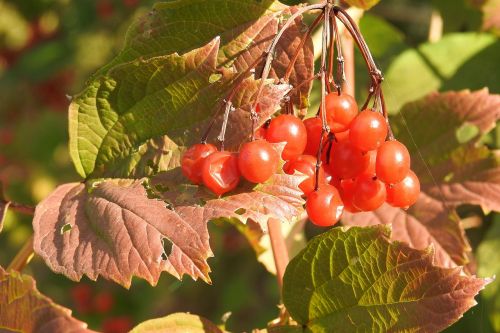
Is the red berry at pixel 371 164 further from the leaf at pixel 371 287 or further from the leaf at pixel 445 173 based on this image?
the leaf at pixel 445 173

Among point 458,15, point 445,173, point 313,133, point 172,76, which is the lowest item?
point 445,173

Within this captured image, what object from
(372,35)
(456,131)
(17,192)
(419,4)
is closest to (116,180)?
(456,131)

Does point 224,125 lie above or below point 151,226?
above

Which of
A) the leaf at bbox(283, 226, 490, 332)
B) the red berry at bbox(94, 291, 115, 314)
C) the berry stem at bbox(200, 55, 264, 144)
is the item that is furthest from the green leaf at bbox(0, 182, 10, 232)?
the red berry at bbox(94, 291, 115, 314)

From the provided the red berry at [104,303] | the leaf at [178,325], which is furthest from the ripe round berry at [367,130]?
the red berry at [104,303]

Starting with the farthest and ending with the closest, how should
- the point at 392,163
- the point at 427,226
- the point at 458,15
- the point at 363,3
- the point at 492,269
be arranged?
1. the point at 458,15
2. the point at 492,269
3. the point at 427,226
4. the point at 363,3
5. the point at 392,163

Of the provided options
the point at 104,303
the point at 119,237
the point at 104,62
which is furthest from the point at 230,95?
the point at 104,62

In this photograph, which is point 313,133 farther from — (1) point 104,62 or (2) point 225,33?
(1) point 104,62

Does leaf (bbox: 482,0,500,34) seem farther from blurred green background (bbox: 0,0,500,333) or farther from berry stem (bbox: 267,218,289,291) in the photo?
berry stem (bbox: 267,218,289,291)
